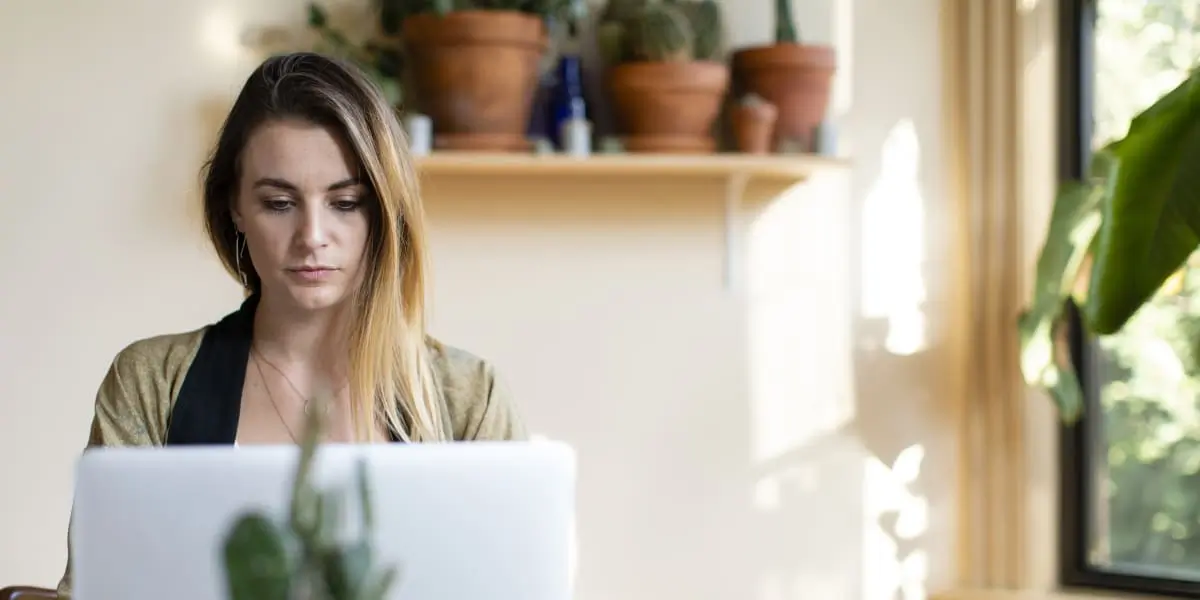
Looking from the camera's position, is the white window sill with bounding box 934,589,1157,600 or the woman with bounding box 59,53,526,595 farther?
the white window sill with bounding box 934,589,1157,600

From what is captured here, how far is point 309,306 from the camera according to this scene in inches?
61.1

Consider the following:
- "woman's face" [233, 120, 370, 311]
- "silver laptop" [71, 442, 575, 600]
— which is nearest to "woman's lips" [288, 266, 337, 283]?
"woman's face" [233, 120, 370, 311]

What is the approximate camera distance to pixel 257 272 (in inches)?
64.5

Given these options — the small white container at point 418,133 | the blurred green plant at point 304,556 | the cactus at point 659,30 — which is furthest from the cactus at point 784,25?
the blurred green plant at point 304,556

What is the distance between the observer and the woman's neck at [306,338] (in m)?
1.62

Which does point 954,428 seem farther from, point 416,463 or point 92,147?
point 416,463

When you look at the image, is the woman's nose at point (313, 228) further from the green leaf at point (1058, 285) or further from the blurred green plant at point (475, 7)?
the green leaf at point (1058, 285)

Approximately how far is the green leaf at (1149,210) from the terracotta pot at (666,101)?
2.87ft

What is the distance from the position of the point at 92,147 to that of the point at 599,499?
1199 millimetres

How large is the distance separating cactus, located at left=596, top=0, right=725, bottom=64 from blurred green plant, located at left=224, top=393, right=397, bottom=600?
209 centimetres

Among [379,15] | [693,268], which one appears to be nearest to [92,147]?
[379,15]

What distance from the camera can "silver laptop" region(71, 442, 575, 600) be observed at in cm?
90

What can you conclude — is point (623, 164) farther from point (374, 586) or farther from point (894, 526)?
point (374, 586)

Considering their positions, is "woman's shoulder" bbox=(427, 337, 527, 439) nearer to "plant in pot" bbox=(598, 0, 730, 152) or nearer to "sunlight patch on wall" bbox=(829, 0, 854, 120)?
"plant in pot" bbox=(598, 0, 730, 152)
